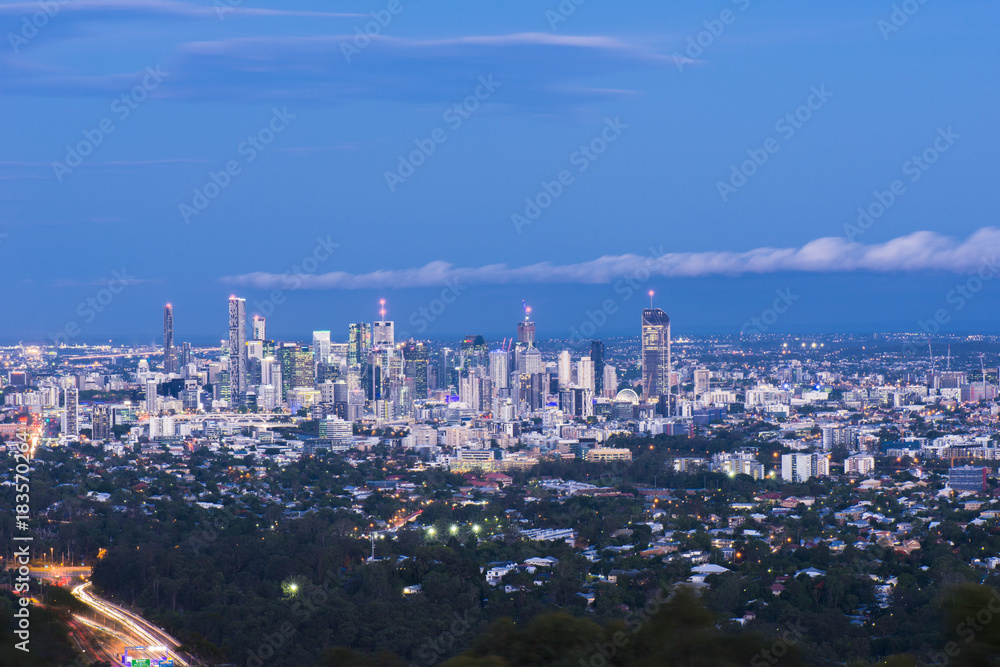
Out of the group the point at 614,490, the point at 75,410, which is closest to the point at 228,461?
the point at 75,410

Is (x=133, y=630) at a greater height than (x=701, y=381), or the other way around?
(x=701, y=381)

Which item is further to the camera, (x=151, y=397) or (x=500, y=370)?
(x=500, y=370)

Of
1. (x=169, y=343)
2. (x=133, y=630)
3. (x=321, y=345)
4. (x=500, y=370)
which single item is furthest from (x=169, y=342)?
(x=133, y=630)

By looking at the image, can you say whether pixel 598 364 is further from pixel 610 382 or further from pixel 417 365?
pixel 417 365

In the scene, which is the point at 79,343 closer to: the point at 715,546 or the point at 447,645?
the point at 715,546

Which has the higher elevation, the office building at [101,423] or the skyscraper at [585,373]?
the skyscraper at [585,373]

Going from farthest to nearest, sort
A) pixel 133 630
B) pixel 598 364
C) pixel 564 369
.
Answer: pixel 598 364
pixel 564 369
pixel 133 630

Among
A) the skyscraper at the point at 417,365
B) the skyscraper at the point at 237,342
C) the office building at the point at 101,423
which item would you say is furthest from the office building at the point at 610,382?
the office building at the point at 101,423

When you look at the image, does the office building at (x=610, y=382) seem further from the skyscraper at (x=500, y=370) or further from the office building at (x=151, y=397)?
the office building at (x=151, y=397)
